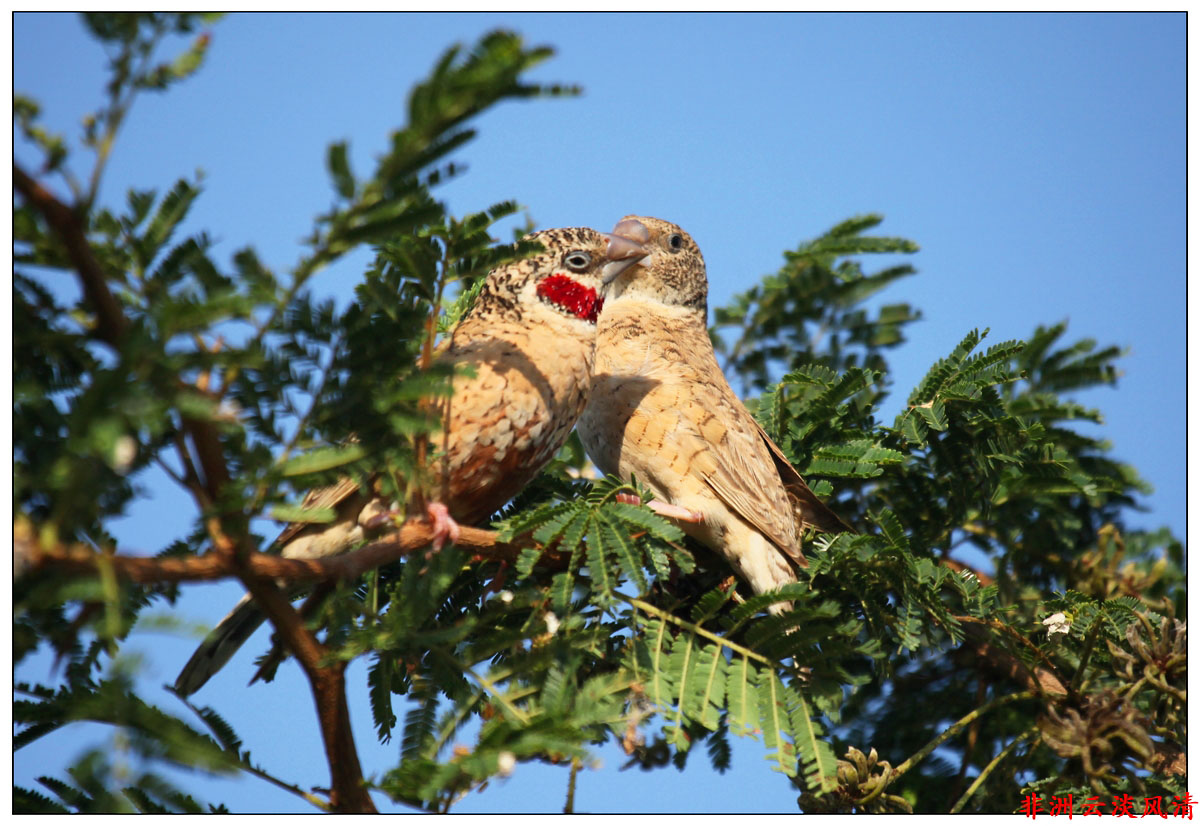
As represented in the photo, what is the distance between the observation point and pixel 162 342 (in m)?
2.17

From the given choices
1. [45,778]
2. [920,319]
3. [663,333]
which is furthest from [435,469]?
[920,319]

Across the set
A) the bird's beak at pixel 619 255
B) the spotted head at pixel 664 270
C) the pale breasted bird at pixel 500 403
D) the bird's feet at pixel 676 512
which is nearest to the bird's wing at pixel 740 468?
the bird's feet at pixel 676 512

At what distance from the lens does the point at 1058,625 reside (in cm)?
426

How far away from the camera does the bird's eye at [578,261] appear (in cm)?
455

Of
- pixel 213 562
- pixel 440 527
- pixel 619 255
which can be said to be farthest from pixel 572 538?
pixel 619 255

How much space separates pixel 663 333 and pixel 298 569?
3.22m

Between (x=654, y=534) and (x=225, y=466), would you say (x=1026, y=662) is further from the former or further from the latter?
(x=225, y=466)

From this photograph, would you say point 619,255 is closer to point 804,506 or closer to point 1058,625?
point 804,506

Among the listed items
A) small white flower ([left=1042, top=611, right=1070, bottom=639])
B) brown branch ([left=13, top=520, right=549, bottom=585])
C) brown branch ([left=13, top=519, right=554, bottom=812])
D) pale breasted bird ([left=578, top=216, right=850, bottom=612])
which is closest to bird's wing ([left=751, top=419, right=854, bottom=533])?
pale breasted bird ([left=578, top=216, right=850, bottom=612])

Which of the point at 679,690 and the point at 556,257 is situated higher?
the point at 556,257

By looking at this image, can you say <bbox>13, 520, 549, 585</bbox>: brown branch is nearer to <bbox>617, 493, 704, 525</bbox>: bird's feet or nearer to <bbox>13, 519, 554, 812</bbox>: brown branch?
<bbox>13, 519, 554, 812</bbox>: brown branch

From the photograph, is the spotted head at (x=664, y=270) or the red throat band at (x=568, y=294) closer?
the red throat band at (x=568, y=294)

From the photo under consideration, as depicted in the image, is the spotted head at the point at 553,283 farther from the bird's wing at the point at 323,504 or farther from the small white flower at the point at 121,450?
the small white flower at the point at 121,450

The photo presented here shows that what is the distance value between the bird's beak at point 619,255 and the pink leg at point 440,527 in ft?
6.74
